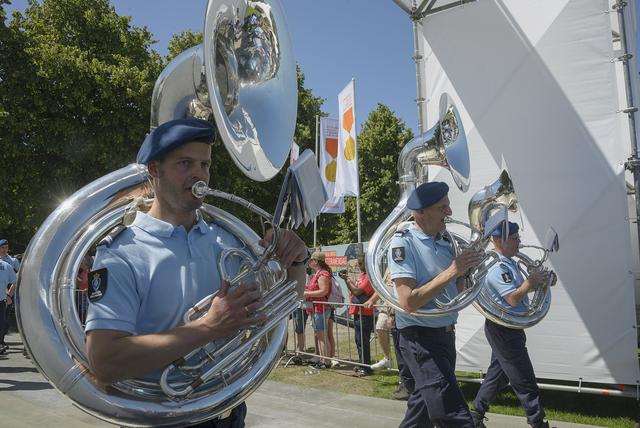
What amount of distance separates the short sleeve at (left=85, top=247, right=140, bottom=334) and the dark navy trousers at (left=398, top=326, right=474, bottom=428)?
1782 mm

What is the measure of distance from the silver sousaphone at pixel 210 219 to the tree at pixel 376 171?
24262 millimetres

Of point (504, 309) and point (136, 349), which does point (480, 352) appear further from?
point (136, 349)

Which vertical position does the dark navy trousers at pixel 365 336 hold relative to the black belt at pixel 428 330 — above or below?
below

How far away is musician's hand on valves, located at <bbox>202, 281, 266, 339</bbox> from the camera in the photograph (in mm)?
1515

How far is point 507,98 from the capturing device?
5.54m

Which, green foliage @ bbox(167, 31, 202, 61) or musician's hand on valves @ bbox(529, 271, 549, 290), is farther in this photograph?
green foliage @ bbox(167, 31, 202, 61)

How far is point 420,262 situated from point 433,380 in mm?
669

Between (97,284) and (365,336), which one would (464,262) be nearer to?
(97,284)

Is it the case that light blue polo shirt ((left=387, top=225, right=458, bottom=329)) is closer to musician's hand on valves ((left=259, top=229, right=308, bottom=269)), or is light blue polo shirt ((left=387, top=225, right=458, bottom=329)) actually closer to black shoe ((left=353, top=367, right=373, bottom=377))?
musician's hand on valves ((left=259, top=229, right=308, bottom=269))

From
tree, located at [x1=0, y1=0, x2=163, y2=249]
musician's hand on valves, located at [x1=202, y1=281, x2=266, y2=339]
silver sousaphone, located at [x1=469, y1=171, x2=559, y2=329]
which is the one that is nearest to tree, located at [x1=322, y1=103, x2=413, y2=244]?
tree, located at [x1=0, y1=0, x2=163, y2=249]

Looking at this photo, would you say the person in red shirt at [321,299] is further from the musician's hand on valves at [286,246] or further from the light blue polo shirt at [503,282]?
the musician's hand on valves at [286,246]

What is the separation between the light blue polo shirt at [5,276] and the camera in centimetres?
810

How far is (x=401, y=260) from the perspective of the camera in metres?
3.02

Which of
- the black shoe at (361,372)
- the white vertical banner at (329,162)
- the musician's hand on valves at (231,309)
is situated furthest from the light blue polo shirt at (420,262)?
the white vertical banner at (329,162)
